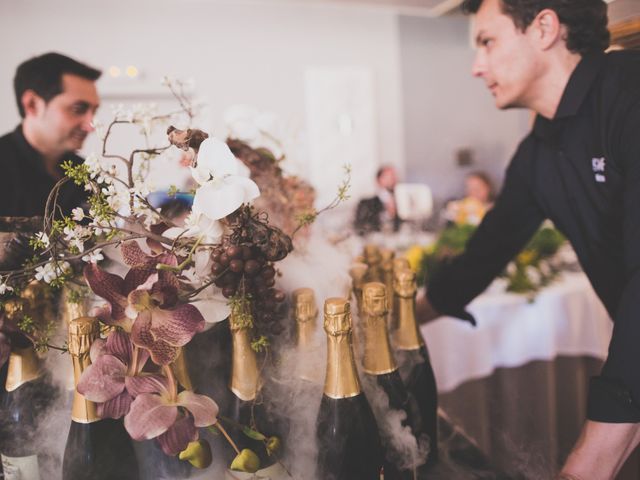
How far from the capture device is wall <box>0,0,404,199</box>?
4.88 meters

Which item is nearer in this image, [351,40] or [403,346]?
[403,346]

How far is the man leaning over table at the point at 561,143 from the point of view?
927 millimetres

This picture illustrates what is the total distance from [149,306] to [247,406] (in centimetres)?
22

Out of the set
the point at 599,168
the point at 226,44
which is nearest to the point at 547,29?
the point at 599,168

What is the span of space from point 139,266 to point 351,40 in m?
6.12

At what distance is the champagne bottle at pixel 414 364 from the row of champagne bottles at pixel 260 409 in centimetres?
3

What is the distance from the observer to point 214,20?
17.9 feet

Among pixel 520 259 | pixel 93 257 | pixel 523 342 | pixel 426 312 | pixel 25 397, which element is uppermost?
pixel 93 257

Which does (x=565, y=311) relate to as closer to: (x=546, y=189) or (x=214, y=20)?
(x=546, y=189)

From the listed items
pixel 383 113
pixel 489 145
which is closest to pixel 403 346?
pixel 383 113

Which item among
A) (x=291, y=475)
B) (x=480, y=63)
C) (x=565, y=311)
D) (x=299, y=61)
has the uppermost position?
(x=299, y=61)

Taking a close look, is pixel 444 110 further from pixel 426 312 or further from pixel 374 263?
pixel 374 263

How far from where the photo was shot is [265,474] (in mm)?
580

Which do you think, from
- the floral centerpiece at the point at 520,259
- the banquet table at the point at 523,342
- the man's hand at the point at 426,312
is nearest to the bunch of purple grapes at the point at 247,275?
the man's hand at the point at 426,312
